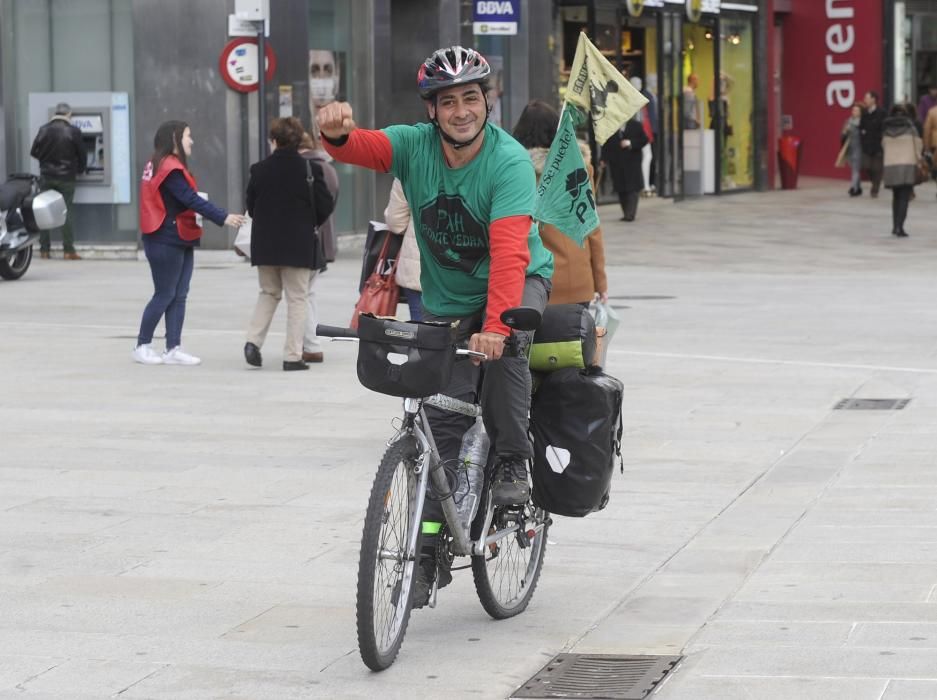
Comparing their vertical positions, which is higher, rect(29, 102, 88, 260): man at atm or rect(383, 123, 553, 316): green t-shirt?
rect(29, 102, 88, 260): man at atm

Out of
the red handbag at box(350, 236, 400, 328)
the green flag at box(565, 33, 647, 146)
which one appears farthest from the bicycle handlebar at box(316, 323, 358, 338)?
the red handbag at box(350, 236, 400, 328)

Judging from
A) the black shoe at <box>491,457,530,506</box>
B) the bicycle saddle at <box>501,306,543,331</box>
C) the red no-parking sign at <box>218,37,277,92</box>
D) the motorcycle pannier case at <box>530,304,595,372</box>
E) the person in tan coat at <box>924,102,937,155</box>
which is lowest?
the black shoe at <box>491,457,530,506</box>

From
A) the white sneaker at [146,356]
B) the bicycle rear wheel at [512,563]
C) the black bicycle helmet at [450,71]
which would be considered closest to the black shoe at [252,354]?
the white sneaker at [146,356]

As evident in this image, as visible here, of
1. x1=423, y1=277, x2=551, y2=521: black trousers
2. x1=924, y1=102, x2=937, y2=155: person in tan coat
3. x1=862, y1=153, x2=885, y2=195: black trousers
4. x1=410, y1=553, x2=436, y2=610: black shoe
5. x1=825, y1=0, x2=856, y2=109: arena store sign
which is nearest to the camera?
x1=410, y1=553, x2=436, y2=610: black shoe

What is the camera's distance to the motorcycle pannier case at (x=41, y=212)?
18.7 m

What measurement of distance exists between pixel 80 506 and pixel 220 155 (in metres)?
14.2

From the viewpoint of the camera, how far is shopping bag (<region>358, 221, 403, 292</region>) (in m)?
9.47

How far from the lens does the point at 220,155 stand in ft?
70.0

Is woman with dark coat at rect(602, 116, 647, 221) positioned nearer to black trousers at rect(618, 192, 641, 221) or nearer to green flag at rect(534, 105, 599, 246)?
black trousers at rect(618, 192, 641, 221)

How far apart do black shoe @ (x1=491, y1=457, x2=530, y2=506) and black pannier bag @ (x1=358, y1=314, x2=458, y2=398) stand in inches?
26.1

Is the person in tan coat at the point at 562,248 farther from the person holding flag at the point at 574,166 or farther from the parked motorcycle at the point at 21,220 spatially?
the parked motorcycle at the point at 21,220

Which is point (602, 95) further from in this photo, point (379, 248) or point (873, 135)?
point (873, 135)

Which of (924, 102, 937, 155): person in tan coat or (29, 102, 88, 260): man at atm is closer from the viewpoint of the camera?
(29, 102, 88, 260): man at atm

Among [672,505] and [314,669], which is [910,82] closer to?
[672,505]
